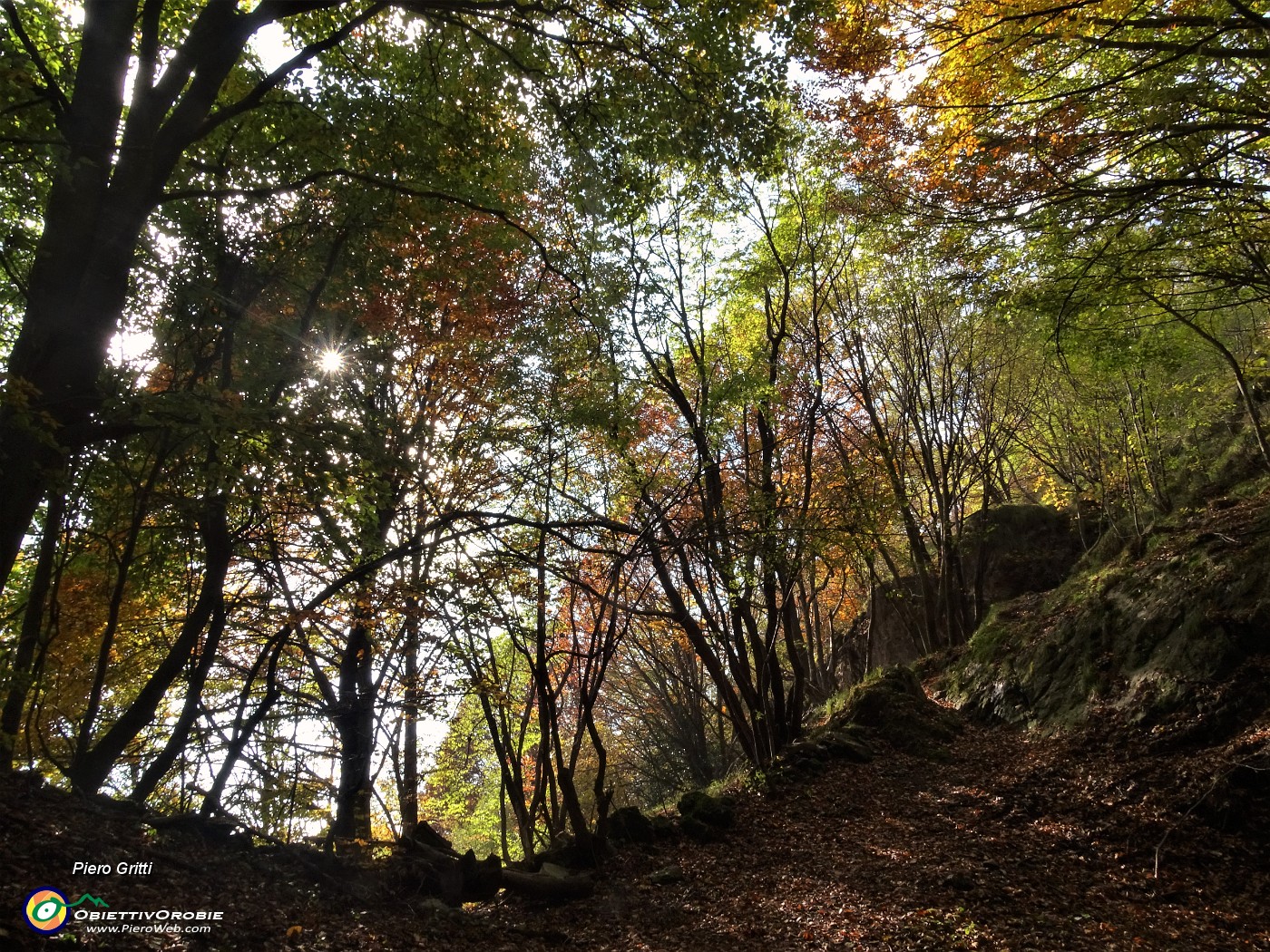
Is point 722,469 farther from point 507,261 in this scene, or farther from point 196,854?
point 196,854

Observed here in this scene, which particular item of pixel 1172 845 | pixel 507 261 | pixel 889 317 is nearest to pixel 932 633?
pixel 889 317

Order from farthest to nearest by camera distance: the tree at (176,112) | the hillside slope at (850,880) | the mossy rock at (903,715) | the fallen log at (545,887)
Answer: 1. the mossy rock at (903,715)
2. the fallen log at (545,887)
3. the hillside slope at (850,880)
4. the tree at (176,112)

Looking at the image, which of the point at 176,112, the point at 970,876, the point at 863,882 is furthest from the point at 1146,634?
the point at 176,112

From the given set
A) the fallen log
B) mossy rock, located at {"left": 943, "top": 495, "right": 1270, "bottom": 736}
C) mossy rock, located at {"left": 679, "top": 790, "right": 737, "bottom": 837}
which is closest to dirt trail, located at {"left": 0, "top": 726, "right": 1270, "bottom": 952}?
the fallen log

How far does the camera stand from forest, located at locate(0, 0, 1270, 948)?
428 centimetres

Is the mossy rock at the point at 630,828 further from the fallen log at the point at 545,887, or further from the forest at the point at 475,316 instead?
the fallen log at the point at 545,887

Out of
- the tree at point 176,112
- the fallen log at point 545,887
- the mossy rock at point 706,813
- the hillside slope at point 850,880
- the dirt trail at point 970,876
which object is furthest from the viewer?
the mossy rock at point 706,813

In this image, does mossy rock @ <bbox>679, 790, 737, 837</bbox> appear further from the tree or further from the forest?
the tree

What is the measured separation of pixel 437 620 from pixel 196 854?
3071 mm

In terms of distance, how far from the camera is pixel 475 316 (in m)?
8.62

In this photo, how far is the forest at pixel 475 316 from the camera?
14.0ft

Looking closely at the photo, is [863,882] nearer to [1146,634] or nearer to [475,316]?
[1146,634]

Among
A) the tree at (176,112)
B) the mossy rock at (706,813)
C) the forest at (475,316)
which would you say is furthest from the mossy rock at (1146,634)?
the tree at (176,112)

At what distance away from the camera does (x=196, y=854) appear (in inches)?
194
